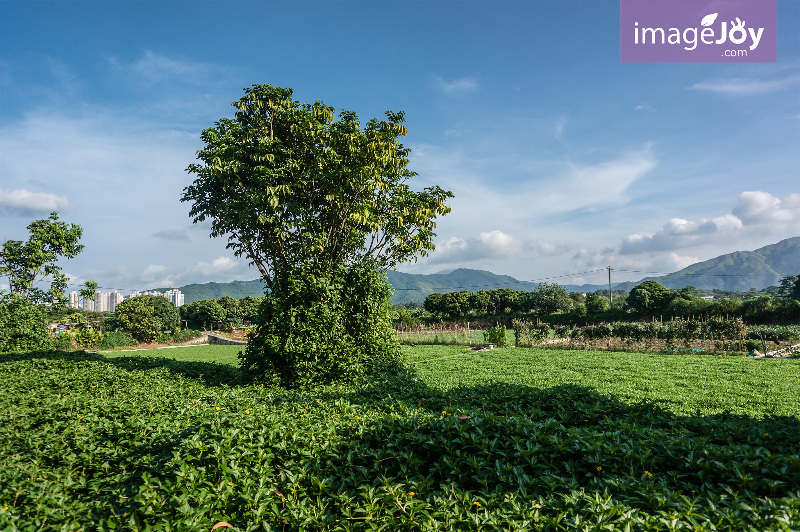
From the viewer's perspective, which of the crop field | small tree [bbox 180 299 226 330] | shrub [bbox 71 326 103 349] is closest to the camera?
the crop field

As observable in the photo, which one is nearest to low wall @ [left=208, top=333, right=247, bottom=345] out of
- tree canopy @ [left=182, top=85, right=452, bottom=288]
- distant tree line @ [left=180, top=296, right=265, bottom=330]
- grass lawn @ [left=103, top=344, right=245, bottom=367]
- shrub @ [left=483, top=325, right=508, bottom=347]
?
grass lawn @ [left=103, top=344, right=245, bottom=367]

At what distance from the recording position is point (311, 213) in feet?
30.0

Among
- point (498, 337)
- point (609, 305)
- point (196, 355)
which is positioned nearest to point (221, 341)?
point (196, 355)

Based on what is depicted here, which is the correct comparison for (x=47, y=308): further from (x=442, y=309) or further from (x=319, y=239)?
(x=442, y=309)

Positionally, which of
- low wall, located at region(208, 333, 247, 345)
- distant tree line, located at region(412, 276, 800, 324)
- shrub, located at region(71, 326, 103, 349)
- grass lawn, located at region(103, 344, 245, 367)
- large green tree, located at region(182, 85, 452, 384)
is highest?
large green tree, located at region(182, 85, 452, 384)

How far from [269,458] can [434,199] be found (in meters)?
7.50

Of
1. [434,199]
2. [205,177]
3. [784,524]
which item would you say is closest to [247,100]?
[205,177]

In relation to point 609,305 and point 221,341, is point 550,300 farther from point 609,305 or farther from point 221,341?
point 221,341

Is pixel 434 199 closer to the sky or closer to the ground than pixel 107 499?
closer to the sky

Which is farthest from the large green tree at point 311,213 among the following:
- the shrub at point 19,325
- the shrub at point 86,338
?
the shrub at point 86,338

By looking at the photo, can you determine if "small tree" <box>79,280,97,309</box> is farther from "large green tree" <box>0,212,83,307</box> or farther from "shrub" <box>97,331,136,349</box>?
"shrub" <box>97,331,136,349</box>

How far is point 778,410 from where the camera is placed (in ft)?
23.3

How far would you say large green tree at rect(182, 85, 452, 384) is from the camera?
824cm

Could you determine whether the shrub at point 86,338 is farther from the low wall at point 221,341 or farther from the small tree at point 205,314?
the small tree at point 205,314
